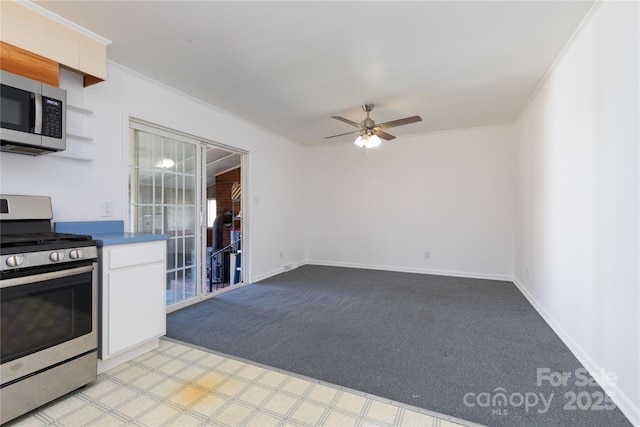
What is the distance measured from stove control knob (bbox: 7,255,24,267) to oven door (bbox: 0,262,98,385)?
0.07 meters

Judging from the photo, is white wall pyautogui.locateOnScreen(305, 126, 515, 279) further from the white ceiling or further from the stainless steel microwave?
the stainless steel microwave

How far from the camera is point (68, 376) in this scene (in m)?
1.75

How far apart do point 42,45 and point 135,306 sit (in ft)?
6.27

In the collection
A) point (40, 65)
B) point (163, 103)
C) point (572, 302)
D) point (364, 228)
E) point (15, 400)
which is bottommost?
point (15, 400)

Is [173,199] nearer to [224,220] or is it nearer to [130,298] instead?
[130,298]

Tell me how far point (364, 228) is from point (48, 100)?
4633 millimetres

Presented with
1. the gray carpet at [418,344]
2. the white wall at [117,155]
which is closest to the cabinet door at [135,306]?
the gray carpet at [418,344]

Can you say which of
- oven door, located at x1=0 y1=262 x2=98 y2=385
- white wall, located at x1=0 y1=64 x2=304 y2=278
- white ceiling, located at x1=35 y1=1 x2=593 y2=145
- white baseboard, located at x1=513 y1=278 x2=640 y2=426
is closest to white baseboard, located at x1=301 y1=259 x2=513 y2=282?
white baseboard, located at x1=513 y1=278 x2=640 y2=426

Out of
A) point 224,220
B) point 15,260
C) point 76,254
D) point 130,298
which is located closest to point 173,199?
point 130,298

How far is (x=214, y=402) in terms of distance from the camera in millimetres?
1734

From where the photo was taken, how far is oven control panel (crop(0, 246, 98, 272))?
1.51 meters

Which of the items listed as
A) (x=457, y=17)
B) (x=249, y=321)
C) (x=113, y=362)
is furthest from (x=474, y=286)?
(x=113, y=362)

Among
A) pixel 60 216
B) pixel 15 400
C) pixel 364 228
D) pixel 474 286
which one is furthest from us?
pixel 364 228

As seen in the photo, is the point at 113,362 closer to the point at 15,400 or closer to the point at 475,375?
the point at 15,400
